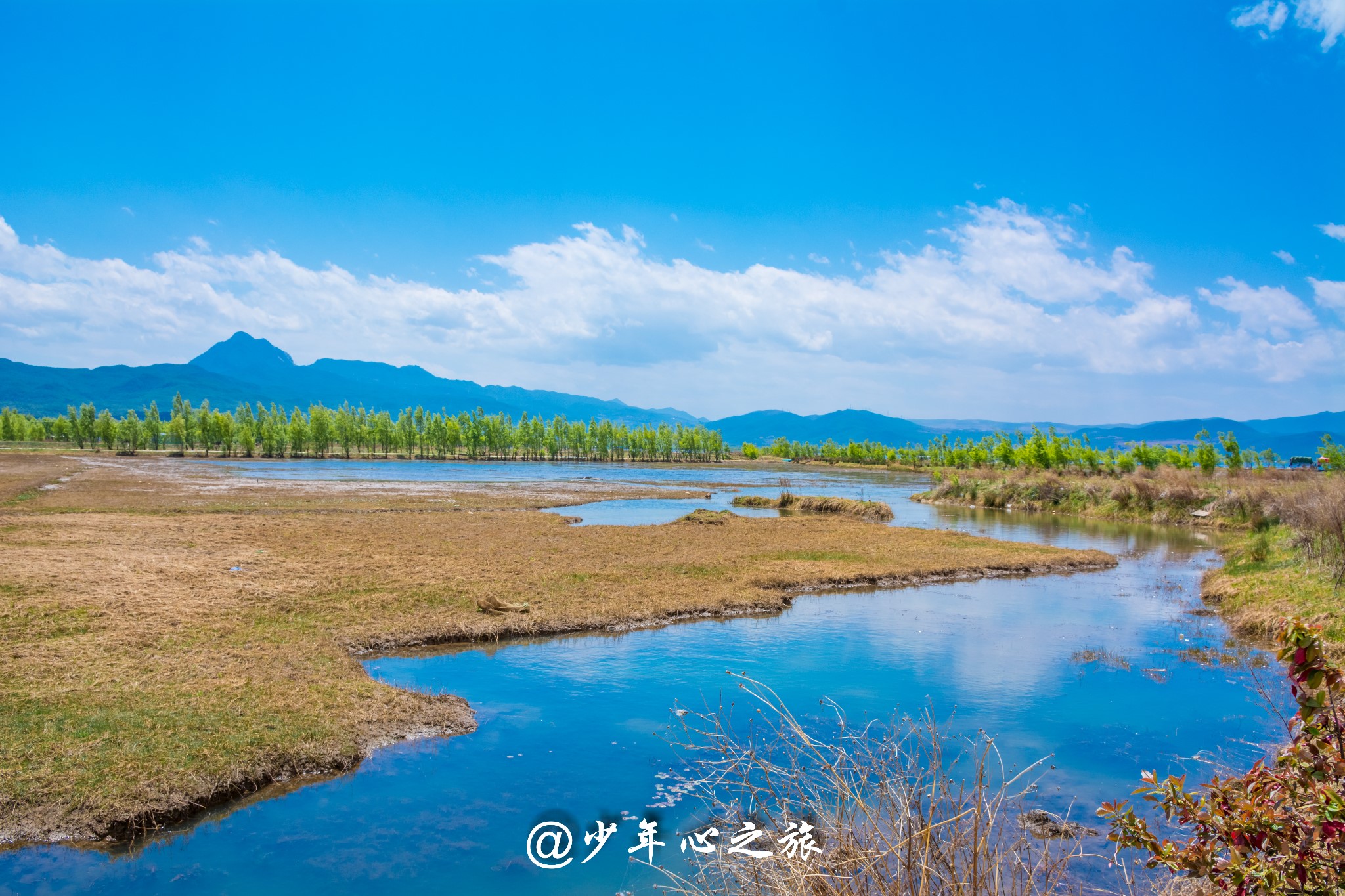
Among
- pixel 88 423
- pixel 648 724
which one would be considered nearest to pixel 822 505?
pixel 648 724

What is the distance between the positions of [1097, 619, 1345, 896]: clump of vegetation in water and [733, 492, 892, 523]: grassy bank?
42967 mm

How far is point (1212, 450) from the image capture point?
70.4 metres

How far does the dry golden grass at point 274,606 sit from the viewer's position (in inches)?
383

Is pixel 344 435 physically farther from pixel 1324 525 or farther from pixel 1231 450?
pixel 1324 525

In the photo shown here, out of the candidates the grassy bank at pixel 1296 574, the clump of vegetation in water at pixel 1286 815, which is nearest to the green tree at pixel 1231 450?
the grassy bank at pixel 1296 574

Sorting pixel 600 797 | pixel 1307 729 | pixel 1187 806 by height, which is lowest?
pixel 600 797

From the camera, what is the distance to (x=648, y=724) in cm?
1280

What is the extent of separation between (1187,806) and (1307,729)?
71 centimetres

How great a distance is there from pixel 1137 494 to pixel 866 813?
5778cm

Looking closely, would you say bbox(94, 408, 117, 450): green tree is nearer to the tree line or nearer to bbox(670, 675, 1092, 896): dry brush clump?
the tree line

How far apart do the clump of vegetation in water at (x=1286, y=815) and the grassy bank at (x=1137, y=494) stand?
40.5 metres

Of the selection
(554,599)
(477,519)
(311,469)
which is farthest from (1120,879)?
(311,469)

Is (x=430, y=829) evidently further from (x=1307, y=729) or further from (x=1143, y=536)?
(x=1143, y=536)

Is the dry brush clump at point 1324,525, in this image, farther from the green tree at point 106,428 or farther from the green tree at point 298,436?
the green tree at point 106,428
